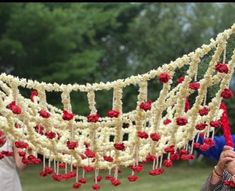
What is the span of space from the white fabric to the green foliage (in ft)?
25.1

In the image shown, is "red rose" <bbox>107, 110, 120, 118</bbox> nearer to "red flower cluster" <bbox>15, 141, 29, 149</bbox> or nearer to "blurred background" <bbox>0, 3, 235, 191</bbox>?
"red flower cluster" <bbox>15, 141, 29, 149</bbox>

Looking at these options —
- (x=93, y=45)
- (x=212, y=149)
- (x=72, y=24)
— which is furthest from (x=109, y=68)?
(x=212, y=149)

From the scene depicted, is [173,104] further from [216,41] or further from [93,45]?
[93,45]

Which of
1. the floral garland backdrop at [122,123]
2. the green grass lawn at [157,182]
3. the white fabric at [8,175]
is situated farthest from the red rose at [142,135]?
the green grass lawn at [157,182]

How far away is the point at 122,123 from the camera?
1.80 metres

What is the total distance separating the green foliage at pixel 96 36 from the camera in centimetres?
1181

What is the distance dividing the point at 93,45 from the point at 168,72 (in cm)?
1187

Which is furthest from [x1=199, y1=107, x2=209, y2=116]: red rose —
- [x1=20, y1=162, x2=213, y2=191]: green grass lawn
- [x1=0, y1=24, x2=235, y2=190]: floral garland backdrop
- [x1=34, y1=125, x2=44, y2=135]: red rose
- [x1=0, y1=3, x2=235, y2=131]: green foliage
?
[x1=0, y1=3, x2=235, y2=131]: green foliage

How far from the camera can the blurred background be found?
11805 mm

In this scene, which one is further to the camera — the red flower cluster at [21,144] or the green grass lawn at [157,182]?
the green grass lawn at [157,182]

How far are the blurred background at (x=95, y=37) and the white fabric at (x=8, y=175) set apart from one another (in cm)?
771

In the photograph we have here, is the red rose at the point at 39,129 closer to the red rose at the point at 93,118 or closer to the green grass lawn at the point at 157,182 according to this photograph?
the red rose at the point at 93,118

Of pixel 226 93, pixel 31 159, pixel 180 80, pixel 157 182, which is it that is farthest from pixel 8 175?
pixel 157 182

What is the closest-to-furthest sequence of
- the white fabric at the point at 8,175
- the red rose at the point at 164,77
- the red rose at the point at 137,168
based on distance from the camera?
1. the red rose at the point at 164,77
2. the red rose at the point at 137,168
3. the white fabric at the point at 8,175
